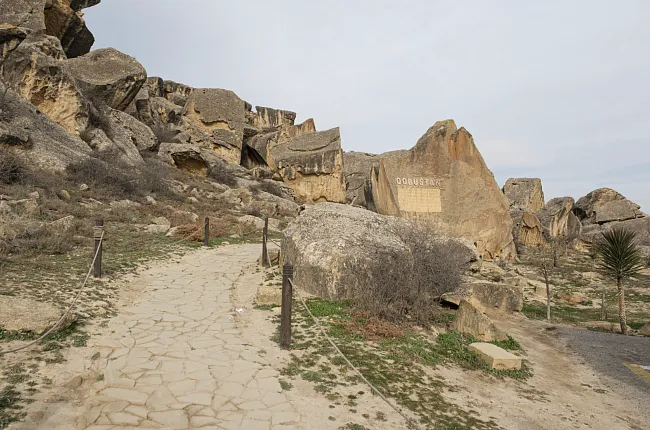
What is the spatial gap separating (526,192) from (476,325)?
38.3 metres

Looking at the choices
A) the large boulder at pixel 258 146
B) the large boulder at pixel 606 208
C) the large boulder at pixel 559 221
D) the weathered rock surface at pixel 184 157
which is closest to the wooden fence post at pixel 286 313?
the weathered rock surface at pixel 184 157

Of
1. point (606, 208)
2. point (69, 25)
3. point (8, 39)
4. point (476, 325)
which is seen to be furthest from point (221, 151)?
point (606, 208)

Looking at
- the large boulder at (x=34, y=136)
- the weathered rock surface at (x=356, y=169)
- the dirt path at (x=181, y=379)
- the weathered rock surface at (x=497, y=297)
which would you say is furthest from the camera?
the weathered rock surface at (x=356, y=169)

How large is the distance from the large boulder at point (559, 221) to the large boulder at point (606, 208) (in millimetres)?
3909

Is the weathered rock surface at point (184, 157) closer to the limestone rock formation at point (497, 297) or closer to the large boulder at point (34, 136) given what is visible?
the large boulder at point (34, 136)

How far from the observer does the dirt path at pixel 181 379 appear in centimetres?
358

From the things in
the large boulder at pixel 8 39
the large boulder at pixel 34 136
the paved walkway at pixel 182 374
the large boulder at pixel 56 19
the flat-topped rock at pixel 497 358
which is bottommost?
the flat-topped rock at pixel 497 358

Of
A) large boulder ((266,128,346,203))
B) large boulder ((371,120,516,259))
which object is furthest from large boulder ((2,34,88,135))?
large boulder ((371,120,516,259))

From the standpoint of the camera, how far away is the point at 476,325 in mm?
6855

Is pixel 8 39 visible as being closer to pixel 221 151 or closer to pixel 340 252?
pixel 221 151

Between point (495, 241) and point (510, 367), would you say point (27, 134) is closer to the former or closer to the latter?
point (510, 367)

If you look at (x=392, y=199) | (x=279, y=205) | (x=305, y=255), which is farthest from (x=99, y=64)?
(x=305, y=255)

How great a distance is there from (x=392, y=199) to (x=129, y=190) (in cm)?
1133

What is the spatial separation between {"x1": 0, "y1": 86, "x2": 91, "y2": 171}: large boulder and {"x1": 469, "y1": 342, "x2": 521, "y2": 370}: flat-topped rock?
16.4 meters
